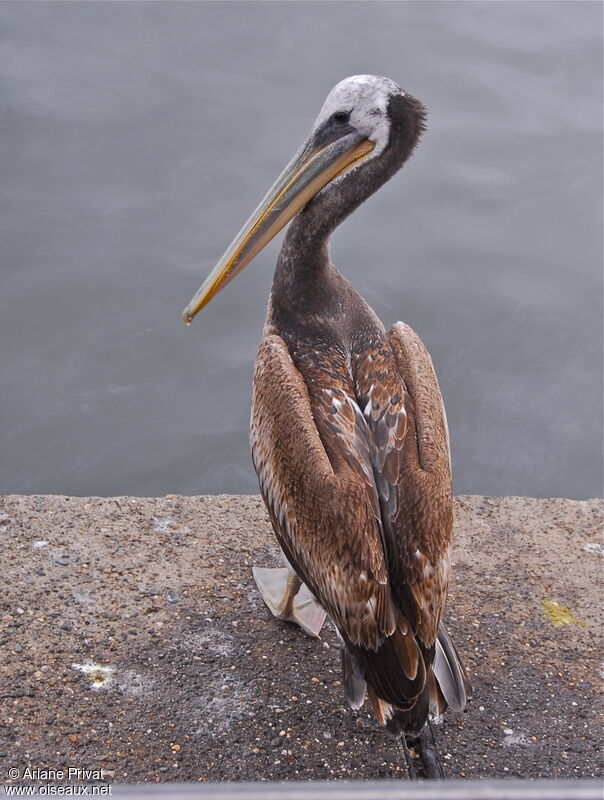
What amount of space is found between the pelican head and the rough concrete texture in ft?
4.38

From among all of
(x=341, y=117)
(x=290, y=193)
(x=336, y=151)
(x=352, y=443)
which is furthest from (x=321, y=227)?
(x=352, y=443)

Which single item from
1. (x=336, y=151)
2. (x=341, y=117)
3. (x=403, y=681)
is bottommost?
(x=403, y=681)

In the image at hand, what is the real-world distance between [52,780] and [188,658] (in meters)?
0.83

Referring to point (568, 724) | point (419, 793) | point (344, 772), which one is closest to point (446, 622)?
point (568, 724)

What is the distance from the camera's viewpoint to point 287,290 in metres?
4.16

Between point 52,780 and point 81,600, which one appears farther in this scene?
point 81,600

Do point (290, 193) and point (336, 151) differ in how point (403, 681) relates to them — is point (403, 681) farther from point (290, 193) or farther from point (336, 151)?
point (336, 151)

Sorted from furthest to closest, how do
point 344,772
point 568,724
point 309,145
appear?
point 309,145
point 568,724
point 344,772

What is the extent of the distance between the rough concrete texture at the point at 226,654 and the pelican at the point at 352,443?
1.05 ft

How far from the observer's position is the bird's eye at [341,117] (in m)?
4.03

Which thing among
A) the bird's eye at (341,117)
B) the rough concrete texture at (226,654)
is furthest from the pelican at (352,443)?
the rough concrete texture at (226,654)

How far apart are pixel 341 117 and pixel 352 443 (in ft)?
4.87

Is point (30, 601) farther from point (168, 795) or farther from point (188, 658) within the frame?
point (168, 795)

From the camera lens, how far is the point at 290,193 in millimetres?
4109
